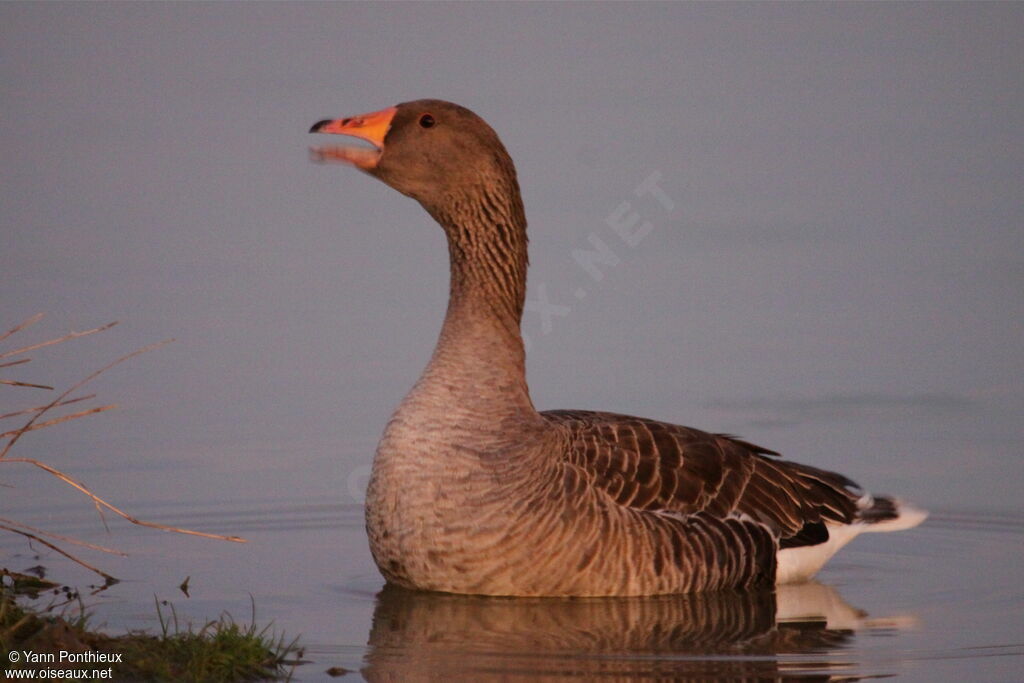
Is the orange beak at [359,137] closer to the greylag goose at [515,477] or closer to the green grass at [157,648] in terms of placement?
the greylag goose at [515,477]

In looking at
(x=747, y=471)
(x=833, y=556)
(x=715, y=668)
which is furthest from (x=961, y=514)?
(x=715, y=668)

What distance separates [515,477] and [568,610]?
781mm

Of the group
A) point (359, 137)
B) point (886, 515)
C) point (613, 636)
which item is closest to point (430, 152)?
point (359, 137)

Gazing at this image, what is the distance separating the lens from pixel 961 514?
11523 millimetres

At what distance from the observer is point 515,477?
9.32 meters

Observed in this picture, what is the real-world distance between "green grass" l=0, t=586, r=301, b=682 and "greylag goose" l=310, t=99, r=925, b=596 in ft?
6.01

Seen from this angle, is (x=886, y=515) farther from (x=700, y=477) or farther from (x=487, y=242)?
(x=487, y=242)

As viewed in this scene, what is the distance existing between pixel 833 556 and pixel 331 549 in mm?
3323

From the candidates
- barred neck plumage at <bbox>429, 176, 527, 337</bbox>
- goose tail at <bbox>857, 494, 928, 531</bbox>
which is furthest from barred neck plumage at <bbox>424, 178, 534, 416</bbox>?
goose tail at <bbox>857, 494, 928, 531</bbox>

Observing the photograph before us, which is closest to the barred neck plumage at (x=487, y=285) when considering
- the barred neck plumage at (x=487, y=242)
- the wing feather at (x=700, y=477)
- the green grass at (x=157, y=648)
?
the barred neck plumage at (x=487, y=242)

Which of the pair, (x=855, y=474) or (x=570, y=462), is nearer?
(x=570, y=462)

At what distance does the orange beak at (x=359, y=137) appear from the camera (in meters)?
9.84

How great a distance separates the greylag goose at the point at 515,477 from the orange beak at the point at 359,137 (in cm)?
1

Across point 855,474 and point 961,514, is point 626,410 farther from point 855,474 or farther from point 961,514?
point 961,514
